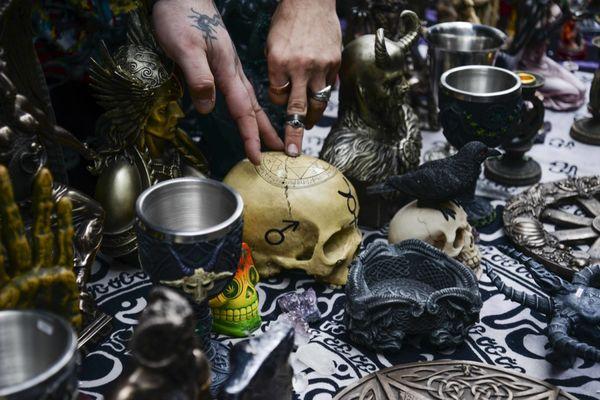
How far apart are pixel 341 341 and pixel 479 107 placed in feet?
2.03

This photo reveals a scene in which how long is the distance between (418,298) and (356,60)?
0.63 meters

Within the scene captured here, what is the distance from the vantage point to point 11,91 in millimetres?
1159

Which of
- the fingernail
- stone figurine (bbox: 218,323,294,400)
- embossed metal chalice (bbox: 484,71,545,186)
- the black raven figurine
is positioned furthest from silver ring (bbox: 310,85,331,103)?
stone figurine (bbox: 218,323,294,400)

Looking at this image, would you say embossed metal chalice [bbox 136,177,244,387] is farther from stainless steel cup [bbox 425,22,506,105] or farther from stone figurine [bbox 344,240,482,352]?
stainless steel cup [bbox 425,22,506,105]

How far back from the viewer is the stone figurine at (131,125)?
142 cm

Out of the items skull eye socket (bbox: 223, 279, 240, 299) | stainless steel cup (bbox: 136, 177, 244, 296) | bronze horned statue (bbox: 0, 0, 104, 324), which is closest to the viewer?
stainless steel cup (bbox: 136, 177, 244, 296)

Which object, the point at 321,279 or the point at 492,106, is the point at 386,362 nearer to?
the point at 321,279

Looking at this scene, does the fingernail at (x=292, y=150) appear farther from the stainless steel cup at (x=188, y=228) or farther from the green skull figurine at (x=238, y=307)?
the stainless steel cup at (x=188, y=228)

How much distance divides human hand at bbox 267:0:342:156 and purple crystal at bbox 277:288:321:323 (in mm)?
298

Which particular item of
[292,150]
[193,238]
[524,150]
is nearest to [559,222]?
[524,150]

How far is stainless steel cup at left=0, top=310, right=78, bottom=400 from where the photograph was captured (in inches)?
30.0

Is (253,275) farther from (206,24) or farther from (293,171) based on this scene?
(206,24)

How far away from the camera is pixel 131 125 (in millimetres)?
1456

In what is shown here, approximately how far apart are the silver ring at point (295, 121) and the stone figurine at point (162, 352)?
80cm
